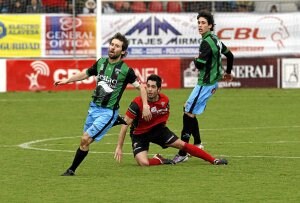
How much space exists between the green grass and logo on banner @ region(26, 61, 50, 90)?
2.92 m

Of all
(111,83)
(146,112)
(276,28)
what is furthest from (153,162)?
(276,28)

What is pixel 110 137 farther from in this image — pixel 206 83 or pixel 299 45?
pixel 299 45

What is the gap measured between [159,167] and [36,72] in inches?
607

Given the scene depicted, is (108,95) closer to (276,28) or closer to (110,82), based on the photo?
(110,82)

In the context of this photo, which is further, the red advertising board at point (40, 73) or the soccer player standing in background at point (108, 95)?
the red advertising board at point (40, 73)

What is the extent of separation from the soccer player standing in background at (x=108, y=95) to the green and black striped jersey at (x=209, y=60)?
1.83 m

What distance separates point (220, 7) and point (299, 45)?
8.87 feet

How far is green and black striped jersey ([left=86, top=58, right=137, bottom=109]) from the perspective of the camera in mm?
13688

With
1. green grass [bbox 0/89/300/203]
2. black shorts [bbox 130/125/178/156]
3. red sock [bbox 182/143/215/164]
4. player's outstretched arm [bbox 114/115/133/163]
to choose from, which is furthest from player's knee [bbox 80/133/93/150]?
red sock [bbox 182/143/215/164]

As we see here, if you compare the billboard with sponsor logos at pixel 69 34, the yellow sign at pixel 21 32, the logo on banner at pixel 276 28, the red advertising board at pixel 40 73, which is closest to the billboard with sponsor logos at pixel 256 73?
the logo on banner at pixel 276 28

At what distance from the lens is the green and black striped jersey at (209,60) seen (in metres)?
15.3

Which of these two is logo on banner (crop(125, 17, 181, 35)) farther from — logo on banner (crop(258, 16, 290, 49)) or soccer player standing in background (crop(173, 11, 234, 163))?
soccer player standing in background (crop(173, 11, 234, 163))

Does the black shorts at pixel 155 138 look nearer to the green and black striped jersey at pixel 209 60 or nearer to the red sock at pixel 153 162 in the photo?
the red sock at pixel 153 162

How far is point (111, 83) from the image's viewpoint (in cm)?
1373
